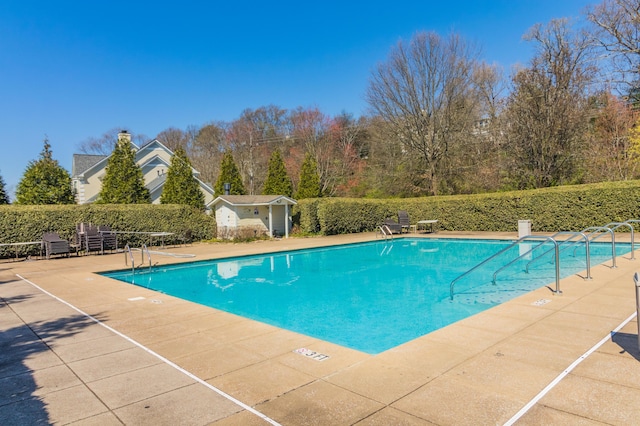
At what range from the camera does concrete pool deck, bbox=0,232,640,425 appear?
9.44 feet

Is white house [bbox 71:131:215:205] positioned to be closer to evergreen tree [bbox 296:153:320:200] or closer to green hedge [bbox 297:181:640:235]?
evergreen tree [bbox 296:153:320:200]

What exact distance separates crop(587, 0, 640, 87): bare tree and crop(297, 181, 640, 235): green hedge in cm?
955

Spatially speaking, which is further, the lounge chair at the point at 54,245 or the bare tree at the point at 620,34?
the bare tree at the point at 620,34

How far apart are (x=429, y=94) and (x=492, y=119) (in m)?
6.66

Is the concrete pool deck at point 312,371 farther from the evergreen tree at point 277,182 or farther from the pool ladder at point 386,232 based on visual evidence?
the evergreen tree at point 277,182

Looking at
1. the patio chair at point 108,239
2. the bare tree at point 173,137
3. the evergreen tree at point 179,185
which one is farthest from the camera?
the bare tree at point 173,137

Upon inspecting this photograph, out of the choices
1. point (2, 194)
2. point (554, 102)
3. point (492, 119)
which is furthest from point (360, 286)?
point (492, 119)

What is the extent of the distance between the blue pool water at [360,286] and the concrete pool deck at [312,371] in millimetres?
1443

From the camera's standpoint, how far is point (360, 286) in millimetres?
9836

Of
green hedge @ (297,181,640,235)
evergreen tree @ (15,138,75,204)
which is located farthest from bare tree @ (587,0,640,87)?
evergreen tree @ (15,138,75,204)

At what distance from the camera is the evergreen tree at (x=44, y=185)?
17438 mm

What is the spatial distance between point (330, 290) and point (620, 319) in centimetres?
575

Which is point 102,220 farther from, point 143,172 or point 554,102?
point 554,102

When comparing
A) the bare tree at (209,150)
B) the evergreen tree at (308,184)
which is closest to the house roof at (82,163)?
the bare tree at (209,150)
